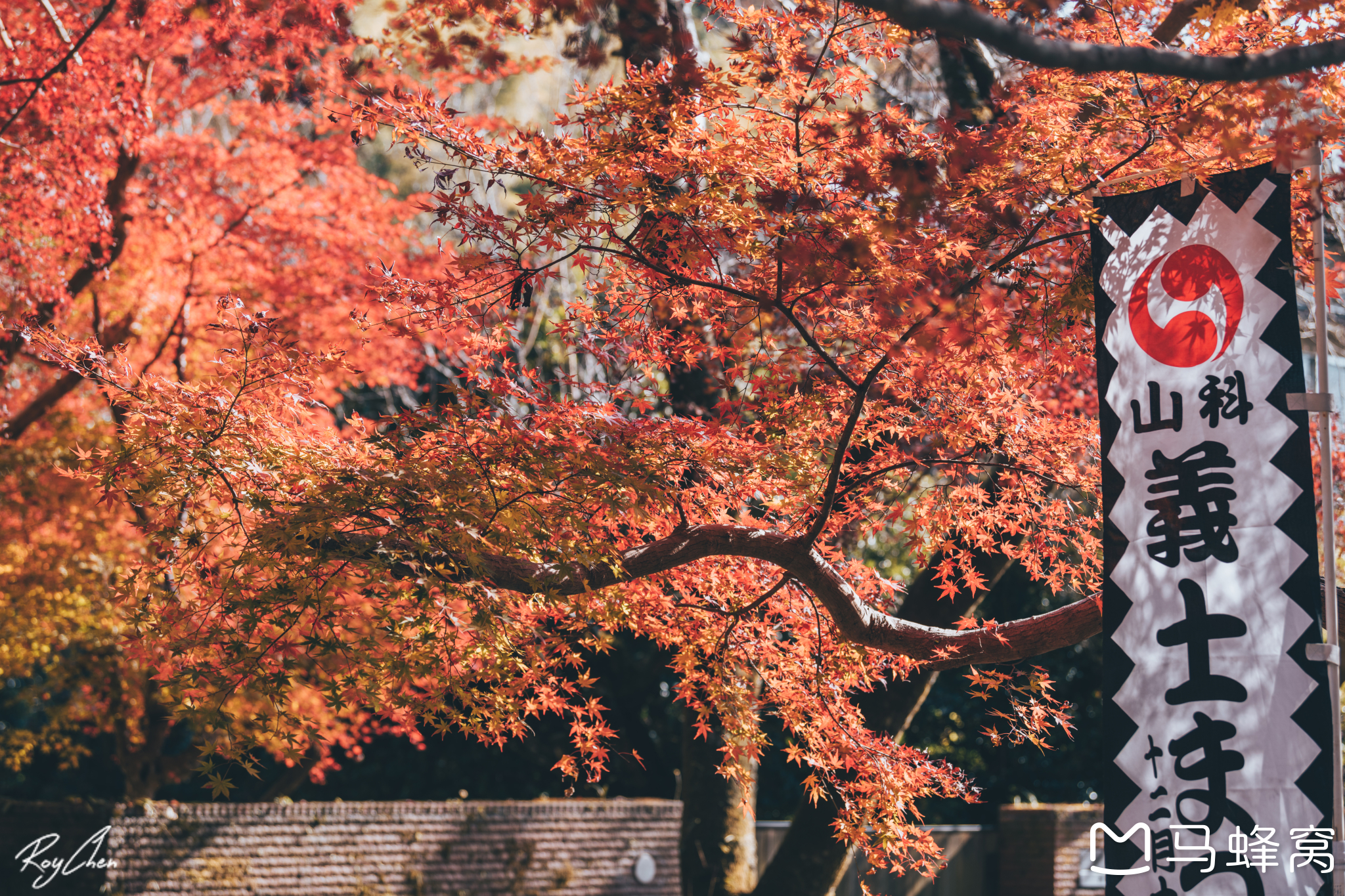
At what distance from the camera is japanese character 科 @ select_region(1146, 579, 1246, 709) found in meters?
2.91

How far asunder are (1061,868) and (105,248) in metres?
9.36

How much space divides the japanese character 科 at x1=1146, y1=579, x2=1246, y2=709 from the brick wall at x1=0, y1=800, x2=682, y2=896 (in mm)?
6254

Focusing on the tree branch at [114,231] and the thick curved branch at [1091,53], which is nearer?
the thick curved branch at [1091,53]

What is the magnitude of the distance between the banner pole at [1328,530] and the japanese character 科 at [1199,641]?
232 millimetres

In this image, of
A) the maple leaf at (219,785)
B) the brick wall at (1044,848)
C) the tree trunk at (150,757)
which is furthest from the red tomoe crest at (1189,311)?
the brick wall at (1044,848)

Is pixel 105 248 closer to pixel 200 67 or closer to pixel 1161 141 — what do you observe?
pixel 200 67

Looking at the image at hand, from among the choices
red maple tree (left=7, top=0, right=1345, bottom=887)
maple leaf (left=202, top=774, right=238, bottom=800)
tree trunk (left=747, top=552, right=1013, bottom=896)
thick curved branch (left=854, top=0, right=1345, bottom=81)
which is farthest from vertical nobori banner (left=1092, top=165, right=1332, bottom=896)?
tree trunk (left=747, top=552, right=1013, bottom=896)

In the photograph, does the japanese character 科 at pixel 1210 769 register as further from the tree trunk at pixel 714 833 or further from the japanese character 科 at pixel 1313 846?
the tree trunk at pixel 714 833

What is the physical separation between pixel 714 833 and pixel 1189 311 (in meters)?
4.77

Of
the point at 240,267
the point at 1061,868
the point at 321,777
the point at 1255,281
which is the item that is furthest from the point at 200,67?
the point at 1061,868

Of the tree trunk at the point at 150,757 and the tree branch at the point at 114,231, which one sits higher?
the tree branch at the point at 114,231

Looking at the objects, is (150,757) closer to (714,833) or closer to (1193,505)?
(714,833)

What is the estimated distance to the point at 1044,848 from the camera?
31.6 feet

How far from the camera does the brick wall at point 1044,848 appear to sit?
959cm
